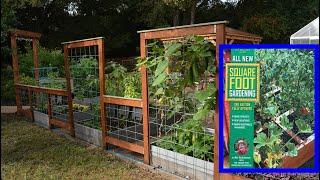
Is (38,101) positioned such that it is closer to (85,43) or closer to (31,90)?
(31,90)

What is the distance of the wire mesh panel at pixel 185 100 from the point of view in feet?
12.9

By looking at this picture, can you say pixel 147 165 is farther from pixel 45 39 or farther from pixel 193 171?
pixel 45 39

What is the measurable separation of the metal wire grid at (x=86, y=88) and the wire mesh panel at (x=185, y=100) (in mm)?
1798

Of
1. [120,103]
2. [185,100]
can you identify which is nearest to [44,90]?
[120,103]

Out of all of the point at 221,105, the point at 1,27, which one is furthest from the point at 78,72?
the point at 221,105

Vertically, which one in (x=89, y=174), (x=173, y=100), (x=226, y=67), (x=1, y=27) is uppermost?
(x=1, y=27)

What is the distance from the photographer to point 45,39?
1906 cm

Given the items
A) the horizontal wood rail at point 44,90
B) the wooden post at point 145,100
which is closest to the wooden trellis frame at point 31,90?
the horizontal wood rail at point 44,90

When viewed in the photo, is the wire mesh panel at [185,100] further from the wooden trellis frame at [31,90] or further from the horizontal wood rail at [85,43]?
the wooden trellis frame at [31,90]

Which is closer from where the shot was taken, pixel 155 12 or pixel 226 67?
pixel 226 67

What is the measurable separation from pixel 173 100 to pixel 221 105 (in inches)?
59.9

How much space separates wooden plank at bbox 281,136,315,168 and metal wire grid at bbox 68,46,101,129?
3830 mm

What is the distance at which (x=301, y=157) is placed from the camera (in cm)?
339

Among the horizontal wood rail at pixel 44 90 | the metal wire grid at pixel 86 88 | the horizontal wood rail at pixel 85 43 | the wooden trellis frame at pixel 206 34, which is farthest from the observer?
the horizontal wood rail at pixel 44 90
